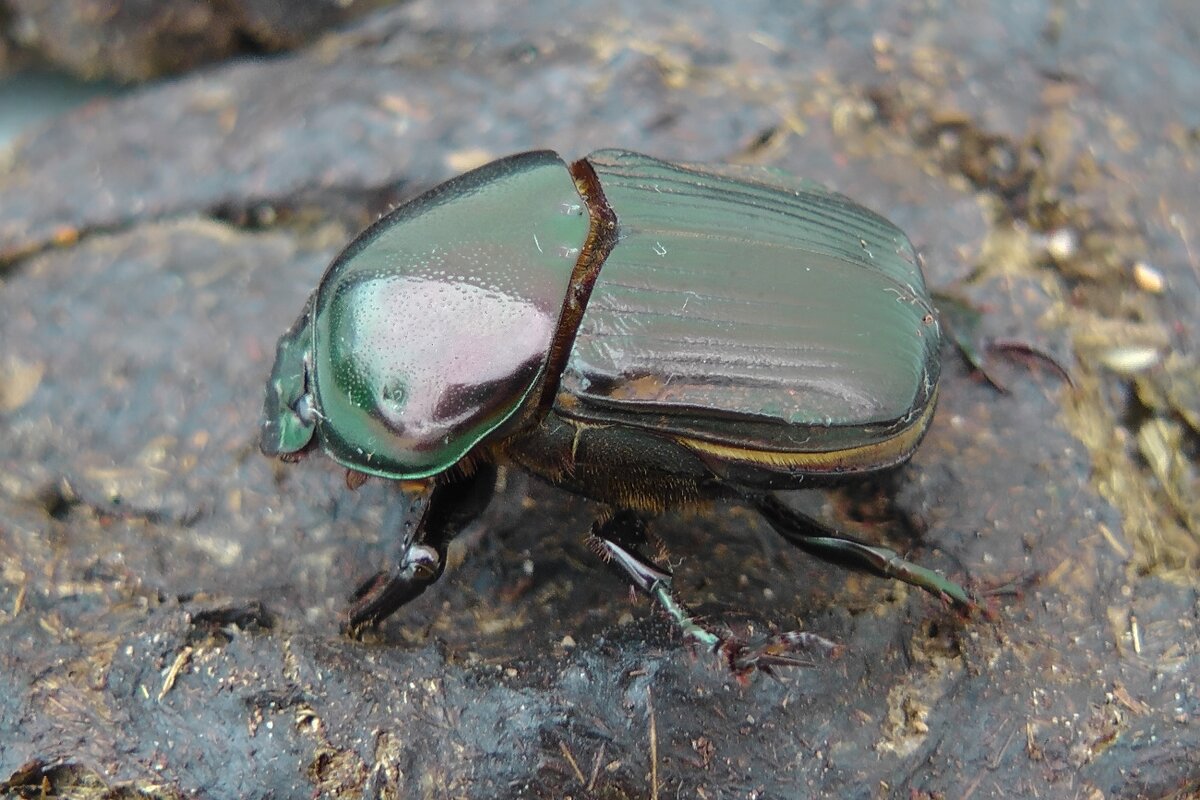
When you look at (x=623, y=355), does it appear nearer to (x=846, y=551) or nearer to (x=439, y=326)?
(x=439, y=326)

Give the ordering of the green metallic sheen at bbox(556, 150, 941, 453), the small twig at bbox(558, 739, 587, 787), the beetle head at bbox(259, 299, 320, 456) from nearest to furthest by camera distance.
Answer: the green metallic sheen at bbox(556, 150, 941, 453) → the small twig at bbox(558, 739, 587, 787) → the beetle head at bbox(259, 299, 320, 456)

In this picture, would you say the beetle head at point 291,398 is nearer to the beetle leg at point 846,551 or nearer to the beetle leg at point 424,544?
the beetle leg at point 424,544

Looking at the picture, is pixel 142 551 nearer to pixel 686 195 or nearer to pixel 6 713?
pixel 6 713

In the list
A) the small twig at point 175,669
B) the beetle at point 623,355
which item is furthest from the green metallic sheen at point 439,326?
the small twig at point 175,669

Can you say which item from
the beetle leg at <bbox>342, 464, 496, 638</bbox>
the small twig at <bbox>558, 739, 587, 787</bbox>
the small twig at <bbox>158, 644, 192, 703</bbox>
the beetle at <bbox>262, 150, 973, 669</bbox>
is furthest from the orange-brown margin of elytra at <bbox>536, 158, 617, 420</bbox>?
the small twig at <bbox>158, 644, 192, 703</bbox>

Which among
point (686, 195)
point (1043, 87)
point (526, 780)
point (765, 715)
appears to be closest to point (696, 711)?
point (765, 715)

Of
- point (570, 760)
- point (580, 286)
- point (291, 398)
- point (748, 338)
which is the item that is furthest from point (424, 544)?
point (748, 338)

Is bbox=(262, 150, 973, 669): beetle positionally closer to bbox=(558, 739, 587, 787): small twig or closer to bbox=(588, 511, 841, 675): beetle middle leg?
bbox=(588, 511, 841, 675): beetle middle leg

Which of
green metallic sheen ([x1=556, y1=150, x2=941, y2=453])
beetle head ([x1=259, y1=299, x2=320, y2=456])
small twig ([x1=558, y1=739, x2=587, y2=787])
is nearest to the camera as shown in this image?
green metallic sheen ([x1=556, y1=150, x2=941, y2=453])
